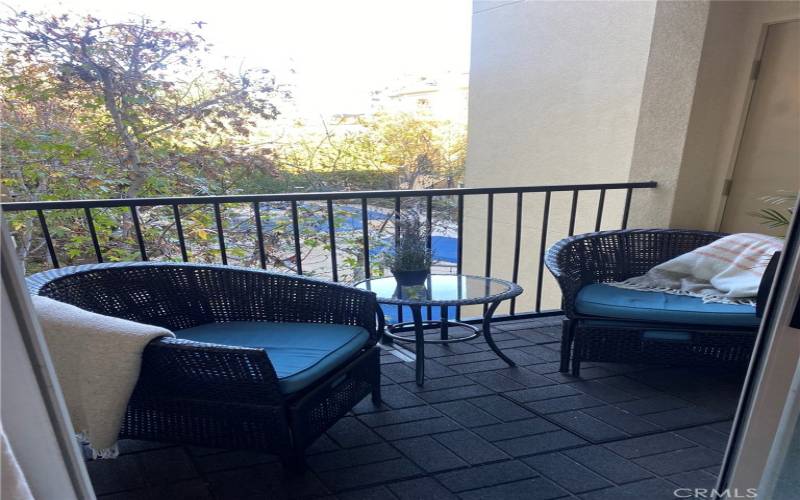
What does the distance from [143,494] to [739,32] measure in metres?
4.01

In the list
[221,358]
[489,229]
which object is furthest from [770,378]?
[489,229]

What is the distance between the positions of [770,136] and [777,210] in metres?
0.48

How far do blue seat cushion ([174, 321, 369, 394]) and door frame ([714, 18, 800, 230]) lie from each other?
2.68m

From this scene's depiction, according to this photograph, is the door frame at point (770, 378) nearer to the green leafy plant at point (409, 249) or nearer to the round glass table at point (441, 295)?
the round glass table at point (441, 295)

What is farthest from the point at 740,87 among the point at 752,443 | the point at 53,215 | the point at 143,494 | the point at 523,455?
the point at 53,215

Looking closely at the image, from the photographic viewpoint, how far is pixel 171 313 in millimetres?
2182

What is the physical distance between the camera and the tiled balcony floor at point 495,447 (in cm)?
168

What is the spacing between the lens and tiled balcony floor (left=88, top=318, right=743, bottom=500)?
1682 mm

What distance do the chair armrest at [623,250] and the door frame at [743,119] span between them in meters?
0.47

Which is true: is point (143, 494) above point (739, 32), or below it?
below

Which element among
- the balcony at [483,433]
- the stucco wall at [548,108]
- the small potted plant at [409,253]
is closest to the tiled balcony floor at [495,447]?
the balcony at [483,433]

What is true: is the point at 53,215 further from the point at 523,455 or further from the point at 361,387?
the point at 523,455

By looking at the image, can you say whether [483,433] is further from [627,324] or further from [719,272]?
[719,272]

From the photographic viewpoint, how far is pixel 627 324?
235cm
